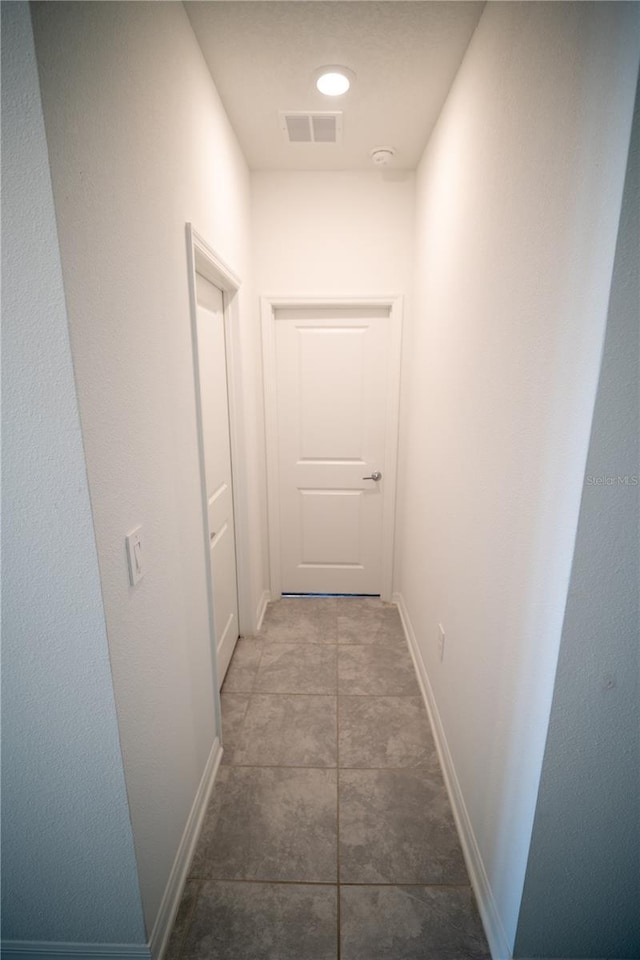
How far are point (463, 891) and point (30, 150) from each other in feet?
6.97

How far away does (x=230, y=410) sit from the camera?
2.28 meters

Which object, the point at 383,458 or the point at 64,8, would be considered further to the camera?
the point at 383,458

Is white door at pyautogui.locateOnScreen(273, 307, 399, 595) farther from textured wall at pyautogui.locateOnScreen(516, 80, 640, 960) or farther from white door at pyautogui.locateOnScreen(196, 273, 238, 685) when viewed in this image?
textured wall at pyautogui.locateOnScreen(516, 80, 640, 960)

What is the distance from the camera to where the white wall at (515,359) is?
0.78 m

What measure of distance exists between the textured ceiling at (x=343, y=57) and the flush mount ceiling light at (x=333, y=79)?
0.03 metres

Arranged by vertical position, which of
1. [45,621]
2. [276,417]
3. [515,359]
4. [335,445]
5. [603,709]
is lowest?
[603,709]

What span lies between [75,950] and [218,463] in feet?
5.40

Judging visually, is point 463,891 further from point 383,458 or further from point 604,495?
point 383,458

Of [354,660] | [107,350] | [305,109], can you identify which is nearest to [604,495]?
[107,350]

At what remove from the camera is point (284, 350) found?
2.69 m

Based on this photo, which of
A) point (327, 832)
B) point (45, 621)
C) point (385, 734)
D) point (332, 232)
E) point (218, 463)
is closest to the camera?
point (45, 621)

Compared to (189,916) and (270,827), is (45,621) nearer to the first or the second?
(189,916)

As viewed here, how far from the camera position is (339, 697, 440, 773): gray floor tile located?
1748mm

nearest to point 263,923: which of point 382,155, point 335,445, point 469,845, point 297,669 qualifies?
point 469,845
